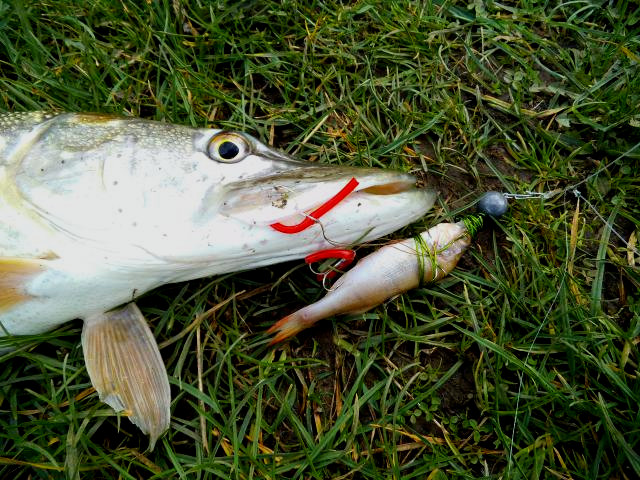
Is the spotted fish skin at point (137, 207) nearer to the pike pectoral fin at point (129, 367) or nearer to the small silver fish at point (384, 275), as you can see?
the pike pectoral fin at point (129, 367)

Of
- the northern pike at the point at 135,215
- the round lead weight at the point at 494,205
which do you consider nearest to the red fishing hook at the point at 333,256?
the northern pike at the point at 135,215

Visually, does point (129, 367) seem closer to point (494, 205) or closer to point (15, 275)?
point (15, 275)

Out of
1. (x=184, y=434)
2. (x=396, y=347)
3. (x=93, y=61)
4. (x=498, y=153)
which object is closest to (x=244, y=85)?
(x=93, y=61)

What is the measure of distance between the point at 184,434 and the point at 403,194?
1235 mm

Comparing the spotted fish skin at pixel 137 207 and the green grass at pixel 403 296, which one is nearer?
the spotted fish skin at pixel 137 207

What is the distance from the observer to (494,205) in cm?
219

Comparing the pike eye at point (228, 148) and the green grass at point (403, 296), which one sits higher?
the pike eye at point (228, 148)

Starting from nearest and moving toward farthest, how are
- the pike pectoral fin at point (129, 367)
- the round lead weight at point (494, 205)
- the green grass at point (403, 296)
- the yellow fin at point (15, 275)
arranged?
1. the yellow fin at point (15, 275)
2. the pike pectoral fin at point (129, 367)
3. the green grass at point (403, 296)
4. the round lead weight at point (494, 205)

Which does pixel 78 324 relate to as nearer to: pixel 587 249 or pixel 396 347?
pixel 396 347

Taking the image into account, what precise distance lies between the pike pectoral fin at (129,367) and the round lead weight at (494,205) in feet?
4.72

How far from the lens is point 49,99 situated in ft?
7.68

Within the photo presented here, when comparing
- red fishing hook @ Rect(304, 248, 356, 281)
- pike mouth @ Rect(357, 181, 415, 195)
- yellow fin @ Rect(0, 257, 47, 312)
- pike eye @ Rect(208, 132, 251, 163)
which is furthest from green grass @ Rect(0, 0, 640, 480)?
pike eye @ Rect(208, 132, 251, 163)

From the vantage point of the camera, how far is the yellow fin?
171 centimetres

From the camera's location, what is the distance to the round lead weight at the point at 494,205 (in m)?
2.19
